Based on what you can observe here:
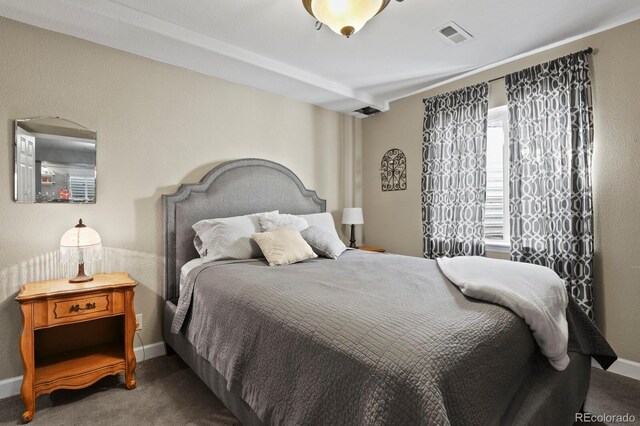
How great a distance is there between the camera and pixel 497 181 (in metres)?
3.17

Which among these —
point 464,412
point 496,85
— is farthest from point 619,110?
point 464,412

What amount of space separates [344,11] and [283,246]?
5.28ft

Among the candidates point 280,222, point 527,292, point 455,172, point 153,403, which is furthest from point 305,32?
point 153,403

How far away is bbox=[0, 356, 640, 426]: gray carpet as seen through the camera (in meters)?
1.86

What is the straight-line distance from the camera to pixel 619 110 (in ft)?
7.95

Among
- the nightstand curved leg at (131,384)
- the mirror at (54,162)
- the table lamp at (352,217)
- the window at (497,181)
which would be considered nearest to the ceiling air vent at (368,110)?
the table lamp at (352,217)

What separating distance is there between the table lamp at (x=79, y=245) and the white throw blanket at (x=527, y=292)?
2261 millimetres

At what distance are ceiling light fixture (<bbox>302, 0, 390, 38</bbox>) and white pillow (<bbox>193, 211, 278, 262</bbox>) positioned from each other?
65.2 inches

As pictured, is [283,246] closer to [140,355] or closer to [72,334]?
[140,355]

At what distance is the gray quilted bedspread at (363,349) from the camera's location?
0.96 metres

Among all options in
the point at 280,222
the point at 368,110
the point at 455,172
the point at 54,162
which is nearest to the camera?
the point at 54,162

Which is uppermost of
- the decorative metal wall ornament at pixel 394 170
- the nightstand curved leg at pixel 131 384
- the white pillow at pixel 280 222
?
the decorative metal wall ornament at pixel 394 170

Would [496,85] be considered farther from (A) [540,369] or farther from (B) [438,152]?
(A) [540,369]

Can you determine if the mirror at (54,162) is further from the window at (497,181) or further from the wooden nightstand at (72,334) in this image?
the window at (497,181)
